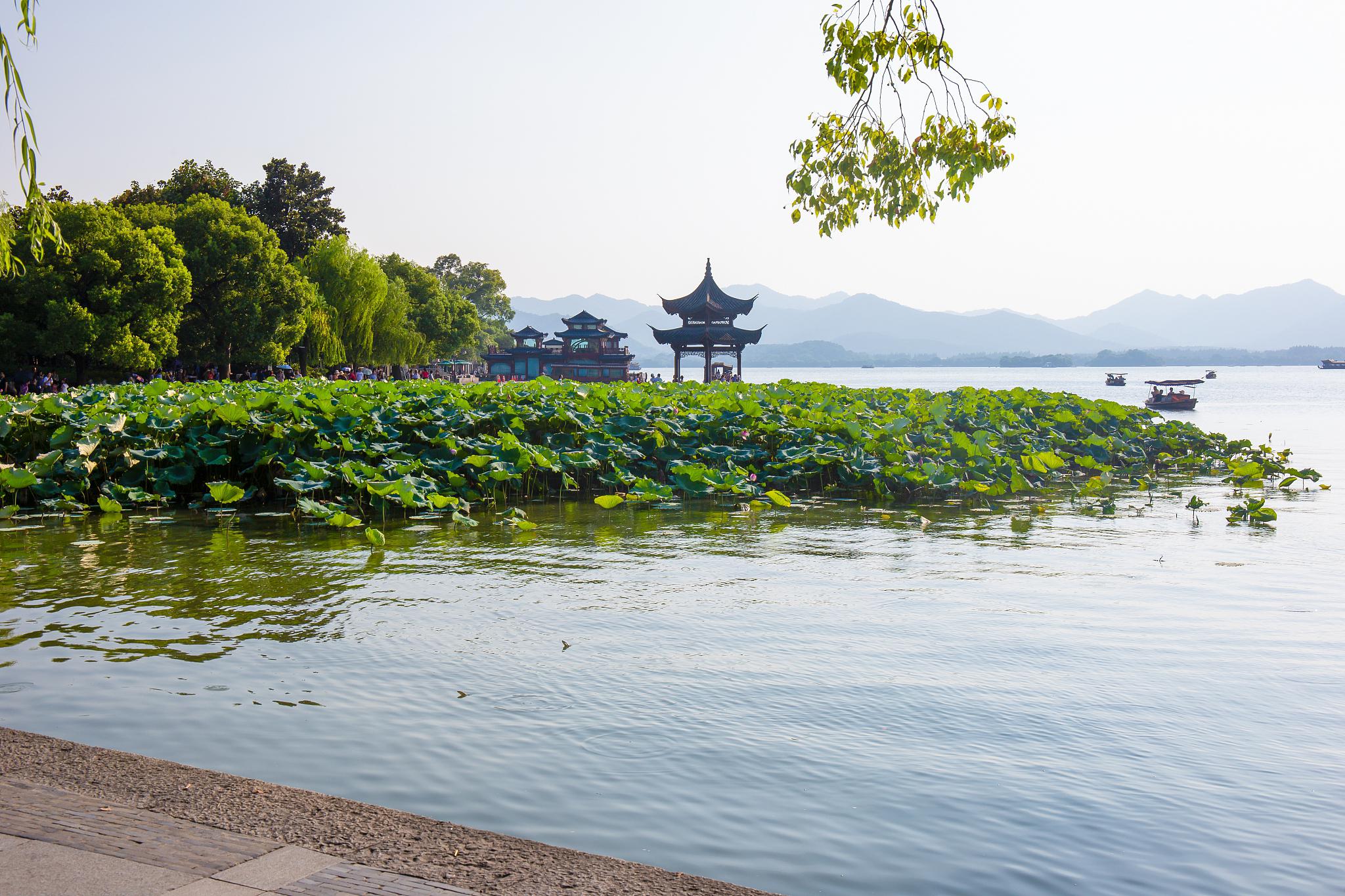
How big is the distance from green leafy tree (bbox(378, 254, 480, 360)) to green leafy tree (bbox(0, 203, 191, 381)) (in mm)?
25063

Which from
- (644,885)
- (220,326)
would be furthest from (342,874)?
(220,326)

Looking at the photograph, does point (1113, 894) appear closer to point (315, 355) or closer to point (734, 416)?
point (734, 416)

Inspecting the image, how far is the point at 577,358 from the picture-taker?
223ft

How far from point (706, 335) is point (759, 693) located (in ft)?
149

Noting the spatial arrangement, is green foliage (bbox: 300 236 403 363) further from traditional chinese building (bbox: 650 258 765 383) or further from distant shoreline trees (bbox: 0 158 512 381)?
traditional chinese building (bbox: 650 258 765 383)

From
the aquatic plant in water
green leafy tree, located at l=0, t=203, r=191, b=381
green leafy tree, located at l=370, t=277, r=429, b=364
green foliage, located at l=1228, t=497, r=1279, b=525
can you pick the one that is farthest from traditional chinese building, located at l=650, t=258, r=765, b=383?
green foliage, located at l=1228, t=497, r=1279, b=525

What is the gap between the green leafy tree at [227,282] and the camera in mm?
33188

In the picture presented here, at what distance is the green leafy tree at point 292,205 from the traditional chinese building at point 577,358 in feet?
60.0

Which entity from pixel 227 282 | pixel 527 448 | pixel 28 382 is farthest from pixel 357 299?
pixel 527 448

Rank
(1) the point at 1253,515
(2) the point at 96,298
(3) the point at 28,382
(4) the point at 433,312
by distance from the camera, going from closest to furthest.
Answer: (1) the point at 1253,515 → (2) the point at 96,298 → (3) the point at 28,382 → (4) the point at 433,312

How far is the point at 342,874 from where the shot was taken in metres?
2.33

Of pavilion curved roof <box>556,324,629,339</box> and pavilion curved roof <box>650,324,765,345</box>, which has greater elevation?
pavilion curved roof <box>556,324,629,339</box>

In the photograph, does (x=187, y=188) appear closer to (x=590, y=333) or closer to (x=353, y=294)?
(x=353, y=294)

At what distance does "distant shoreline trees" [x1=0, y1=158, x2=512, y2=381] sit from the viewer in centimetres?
2686
